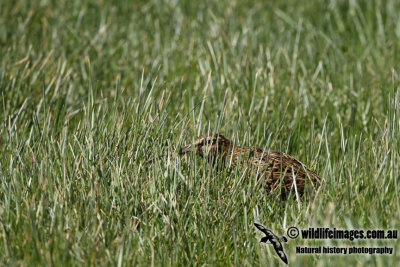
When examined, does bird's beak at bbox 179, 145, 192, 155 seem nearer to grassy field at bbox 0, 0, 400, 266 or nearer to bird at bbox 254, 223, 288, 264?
grassy field at bbox 0, 0, 400, 266

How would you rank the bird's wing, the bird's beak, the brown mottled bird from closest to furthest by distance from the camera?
the bird's wing, the brown mottled bird, the bird's beak

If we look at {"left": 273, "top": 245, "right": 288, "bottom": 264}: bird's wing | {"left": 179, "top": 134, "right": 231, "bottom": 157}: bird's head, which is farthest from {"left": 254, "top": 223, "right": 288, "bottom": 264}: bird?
{"left": 179, "top": 134, "right": 231, "bottom": 157}: bird's head

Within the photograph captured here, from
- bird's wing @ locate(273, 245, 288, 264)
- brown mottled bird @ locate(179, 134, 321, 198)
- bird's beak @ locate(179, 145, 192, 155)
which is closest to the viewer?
bird's wing @ locate(273, 245, 288, 264)

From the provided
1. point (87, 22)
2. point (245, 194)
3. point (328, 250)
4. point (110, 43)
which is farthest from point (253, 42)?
point (328, 250)

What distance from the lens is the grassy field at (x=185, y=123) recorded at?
2.71m

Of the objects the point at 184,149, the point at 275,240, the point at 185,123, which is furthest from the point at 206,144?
the point at 275,240

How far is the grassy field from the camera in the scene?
2705 mm

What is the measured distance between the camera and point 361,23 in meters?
5.98

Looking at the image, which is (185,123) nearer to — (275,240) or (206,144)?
(206,144)

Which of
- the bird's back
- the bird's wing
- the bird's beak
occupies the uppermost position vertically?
the bird's beak

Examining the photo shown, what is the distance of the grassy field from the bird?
0.03 metres

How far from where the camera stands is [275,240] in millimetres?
2734

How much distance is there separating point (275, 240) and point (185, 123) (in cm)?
123

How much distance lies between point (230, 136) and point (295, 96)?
762 millimetres
